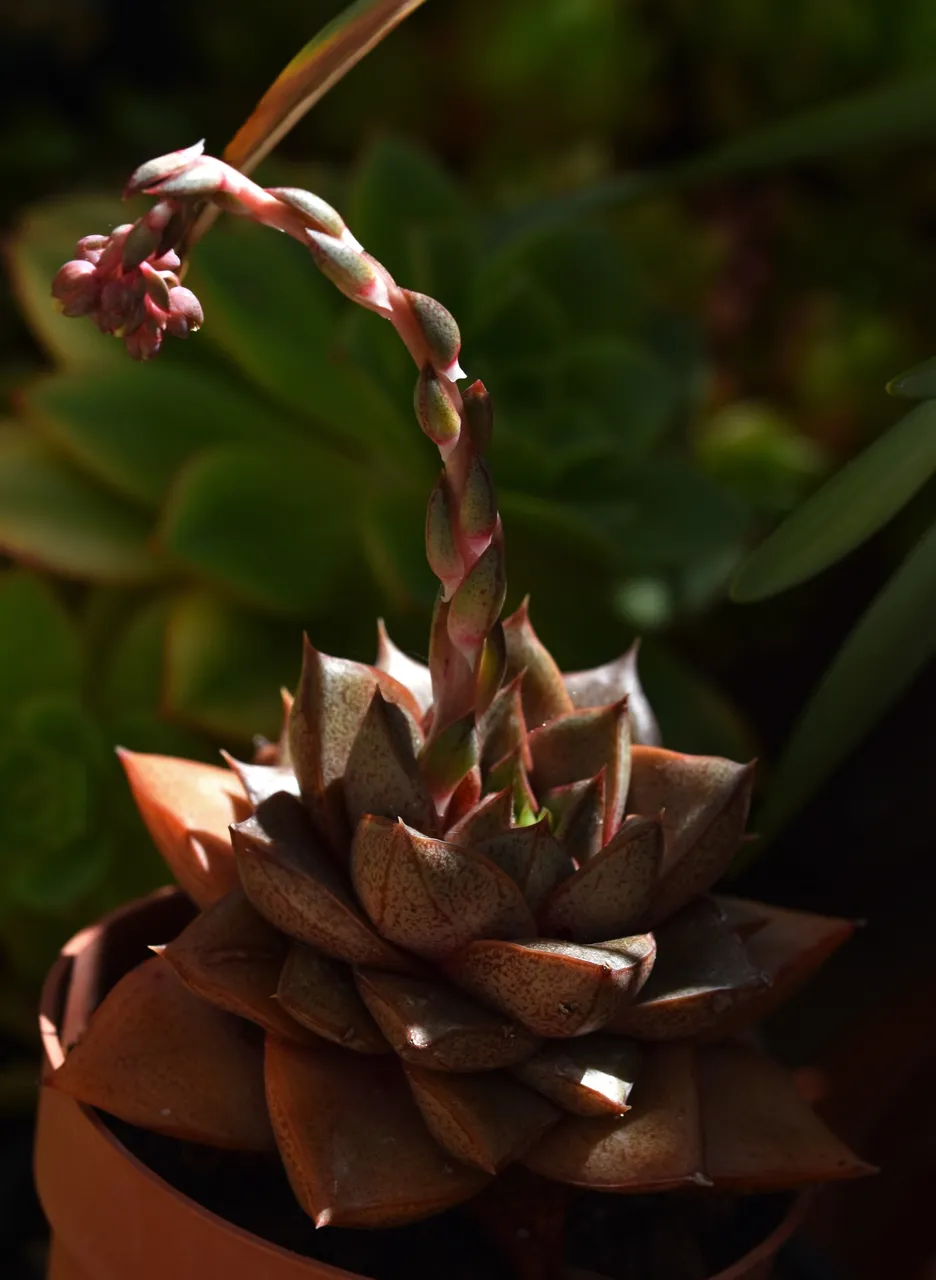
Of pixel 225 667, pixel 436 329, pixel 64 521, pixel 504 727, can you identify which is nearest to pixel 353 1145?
pixel 504 727

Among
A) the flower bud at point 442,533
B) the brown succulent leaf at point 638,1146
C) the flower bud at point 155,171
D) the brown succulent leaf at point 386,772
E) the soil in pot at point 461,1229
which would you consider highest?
the flower bud at point 155,171

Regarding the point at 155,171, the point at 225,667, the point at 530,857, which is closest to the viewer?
the point at 155,171

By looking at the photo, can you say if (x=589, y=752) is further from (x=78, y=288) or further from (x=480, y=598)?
(x=78, y=288)

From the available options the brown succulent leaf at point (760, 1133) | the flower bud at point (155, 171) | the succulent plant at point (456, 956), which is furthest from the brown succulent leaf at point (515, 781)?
the flower bud at point (155, 171)

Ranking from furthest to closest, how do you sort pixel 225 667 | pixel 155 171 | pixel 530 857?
pixel 225 667
pixel 530 857
pixel 155 171

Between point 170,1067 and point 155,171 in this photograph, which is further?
point 170,1067

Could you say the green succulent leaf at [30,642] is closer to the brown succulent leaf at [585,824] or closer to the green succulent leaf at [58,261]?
the green succulent leaf at [58,261]

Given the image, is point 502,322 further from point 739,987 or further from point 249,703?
point 739,987
